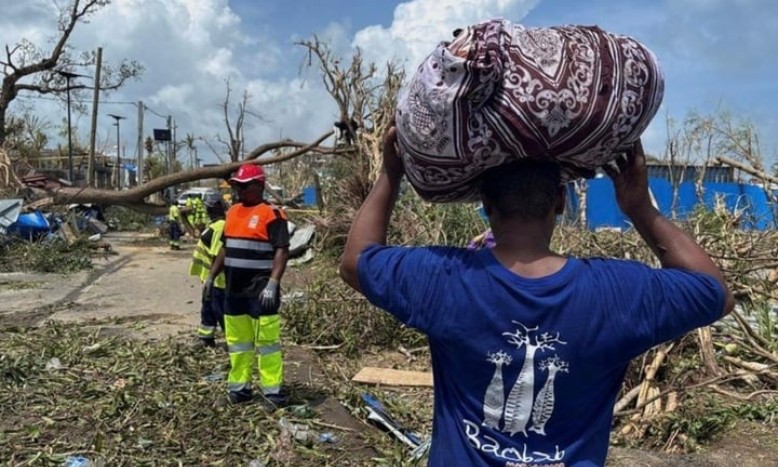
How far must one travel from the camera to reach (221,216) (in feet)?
23.0

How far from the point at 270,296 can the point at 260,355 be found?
467mm

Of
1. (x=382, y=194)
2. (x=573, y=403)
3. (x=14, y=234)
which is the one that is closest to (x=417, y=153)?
(x=382, y=194)

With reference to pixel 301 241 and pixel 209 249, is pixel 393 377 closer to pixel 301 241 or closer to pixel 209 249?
pixel 209 249

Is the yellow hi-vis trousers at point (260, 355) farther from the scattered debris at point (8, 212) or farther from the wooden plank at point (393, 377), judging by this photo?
the scattered debris at point (8, 212)

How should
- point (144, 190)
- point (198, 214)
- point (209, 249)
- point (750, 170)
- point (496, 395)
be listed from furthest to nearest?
point (198, 214) < point (144, 190) < point (750, 170) < point (209, 249) < point (496, 395)

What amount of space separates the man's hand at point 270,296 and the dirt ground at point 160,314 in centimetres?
84

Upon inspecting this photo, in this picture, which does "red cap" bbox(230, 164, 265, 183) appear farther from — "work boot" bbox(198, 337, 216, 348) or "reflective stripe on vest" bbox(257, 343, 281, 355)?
"work boot" bbox(198, 337, 216, 348)

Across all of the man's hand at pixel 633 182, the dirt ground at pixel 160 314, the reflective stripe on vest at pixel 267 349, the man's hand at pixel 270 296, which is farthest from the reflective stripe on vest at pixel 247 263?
the man's hand at pixel 633 182

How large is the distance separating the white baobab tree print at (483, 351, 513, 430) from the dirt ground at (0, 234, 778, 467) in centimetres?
287

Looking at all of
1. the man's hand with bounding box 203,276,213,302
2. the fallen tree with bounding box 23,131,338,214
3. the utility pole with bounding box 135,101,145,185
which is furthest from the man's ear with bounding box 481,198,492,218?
the utility pole with bounding box 135,101,145,185

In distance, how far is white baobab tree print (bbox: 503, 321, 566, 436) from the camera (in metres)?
1.37

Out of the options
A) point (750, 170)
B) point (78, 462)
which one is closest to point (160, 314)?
point (78, 462)

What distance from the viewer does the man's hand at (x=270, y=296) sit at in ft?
15.7

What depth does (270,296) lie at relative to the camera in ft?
15.7
